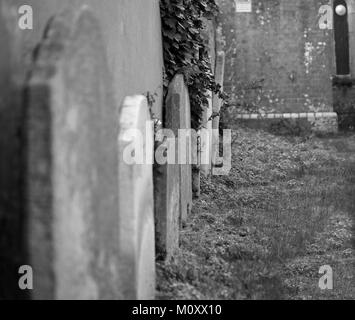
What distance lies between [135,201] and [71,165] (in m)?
0.87

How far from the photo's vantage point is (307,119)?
14.6 meters

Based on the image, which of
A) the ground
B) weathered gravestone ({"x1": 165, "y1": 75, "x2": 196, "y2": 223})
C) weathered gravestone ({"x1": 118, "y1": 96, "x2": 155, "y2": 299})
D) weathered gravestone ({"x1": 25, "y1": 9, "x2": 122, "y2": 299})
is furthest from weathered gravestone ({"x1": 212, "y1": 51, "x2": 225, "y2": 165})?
weathered gravestone ({"x1": 25, "y1": 9, "x2": 122, "y2": 299})

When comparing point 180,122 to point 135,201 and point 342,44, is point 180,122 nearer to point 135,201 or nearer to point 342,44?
point 135,201

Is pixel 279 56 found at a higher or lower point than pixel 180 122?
higher

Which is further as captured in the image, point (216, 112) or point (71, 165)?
point (216, 112)

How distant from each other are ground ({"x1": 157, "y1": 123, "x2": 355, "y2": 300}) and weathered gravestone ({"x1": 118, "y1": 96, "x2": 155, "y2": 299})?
51 cm

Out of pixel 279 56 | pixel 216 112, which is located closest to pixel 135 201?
pixel 216 112

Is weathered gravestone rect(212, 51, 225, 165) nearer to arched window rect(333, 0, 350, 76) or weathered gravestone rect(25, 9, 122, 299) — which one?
weathered gravestone rect(25, 9, 122, 299)

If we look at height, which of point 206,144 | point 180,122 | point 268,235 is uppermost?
point 180,122

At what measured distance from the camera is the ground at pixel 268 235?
13.8 ft

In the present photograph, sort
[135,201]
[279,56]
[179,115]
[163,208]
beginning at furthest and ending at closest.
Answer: [279,56], [179,115], [163,208], [135,201]

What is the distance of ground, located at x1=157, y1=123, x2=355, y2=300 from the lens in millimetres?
4203

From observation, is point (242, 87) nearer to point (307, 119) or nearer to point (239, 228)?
point (307, 119)

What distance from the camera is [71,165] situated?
211 centimetres
